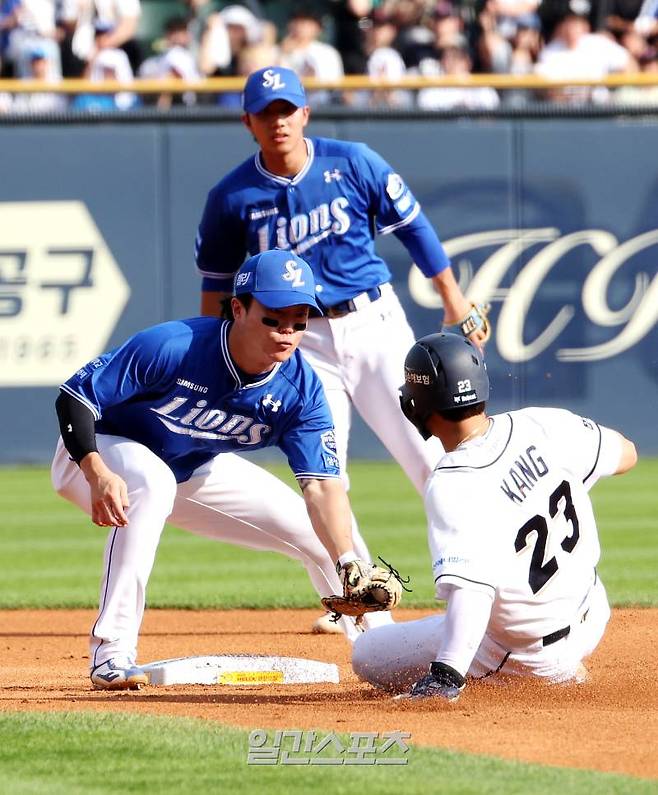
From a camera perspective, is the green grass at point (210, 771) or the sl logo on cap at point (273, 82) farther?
the sl logo on cap at point (273, 82)

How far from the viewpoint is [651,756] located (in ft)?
12.1

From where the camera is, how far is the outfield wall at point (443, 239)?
12531mm

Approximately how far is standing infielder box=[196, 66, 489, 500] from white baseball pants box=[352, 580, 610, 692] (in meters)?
1.50

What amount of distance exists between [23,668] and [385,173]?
8.22 ft

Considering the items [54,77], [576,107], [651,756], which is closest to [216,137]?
[54,77]

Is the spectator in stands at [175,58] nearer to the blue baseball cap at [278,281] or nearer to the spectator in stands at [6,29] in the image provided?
the spectator in stands at [6,29]

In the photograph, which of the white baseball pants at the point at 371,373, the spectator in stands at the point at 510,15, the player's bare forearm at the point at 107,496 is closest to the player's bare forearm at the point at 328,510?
the player's bare forearm at the point at 107,496

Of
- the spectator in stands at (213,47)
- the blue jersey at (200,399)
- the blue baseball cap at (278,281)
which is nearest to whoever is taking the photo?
the blue baseball cap at (278,281)

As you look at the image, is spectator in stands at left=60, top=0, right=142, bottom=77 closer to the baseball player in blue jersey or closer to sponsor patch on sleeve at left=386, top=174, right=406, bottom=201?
the baseball player in blue jersey

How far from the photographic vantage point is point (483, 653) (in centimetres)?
449

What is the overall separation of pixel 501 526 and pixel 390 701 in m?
0.72

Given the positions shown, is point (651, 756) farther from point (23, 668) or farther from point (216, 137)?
point (216, 137)

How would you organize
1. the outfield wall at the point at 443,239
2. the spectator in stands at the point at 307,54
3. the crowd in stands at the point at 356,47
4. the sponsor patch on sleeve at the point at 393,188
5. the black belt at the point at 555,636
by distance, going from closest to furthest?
the black belt at the point at 555,636 < the sponsor patch on sleeve at the point at 393,188 < the outfield wall at the point at 443,239 < the crowd in stands at the point at 356,47 < the spectator in stands at the point at 307,54

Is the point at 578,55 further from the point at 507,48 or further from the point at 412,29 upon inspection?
the point at 412,29
